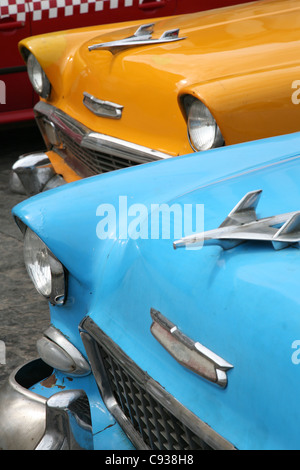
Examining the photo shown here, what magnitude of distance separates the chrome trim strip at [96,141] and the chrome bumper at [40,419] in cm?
117

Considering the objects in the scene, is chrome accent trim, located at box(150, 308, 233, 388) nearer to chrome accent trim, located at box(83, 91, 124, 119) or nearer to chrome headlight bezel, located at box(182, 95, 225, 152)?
chrome headlight bezel, located at box(182, 95, 225, 152)

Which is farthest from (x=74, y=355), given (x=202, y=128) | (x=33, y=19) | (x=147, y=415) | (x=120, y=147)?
(x=33, y=19)

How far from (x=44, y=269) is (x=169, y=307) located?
0.47 m

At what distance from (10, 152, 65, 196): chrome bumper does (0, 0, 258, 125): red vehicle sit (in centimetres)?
110

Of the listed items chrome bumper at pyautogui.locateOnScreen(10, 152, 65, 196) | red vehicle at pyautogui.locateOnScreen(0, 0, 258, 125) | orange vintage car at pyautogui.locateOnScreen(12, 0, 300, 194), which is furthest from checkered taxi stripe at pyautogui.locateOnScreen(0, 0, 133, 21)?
chrome bumper at pyautogui.locateOnScreen(10, 152, 65, 196)

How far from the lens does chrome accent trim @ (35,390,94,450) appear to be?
143 centimetres

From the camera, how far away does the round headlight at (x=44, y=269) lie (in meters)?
1.54

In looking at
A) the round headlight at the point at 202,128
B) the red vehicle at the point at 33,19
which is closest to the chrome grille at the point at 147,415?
the round headlight at the point at 202,128

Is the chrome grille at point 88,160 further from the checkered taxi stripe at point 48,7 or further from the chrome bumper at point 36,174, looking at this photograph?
the checkered taxi stripe at point 48,7

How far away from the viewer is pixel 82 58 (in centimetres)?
307
